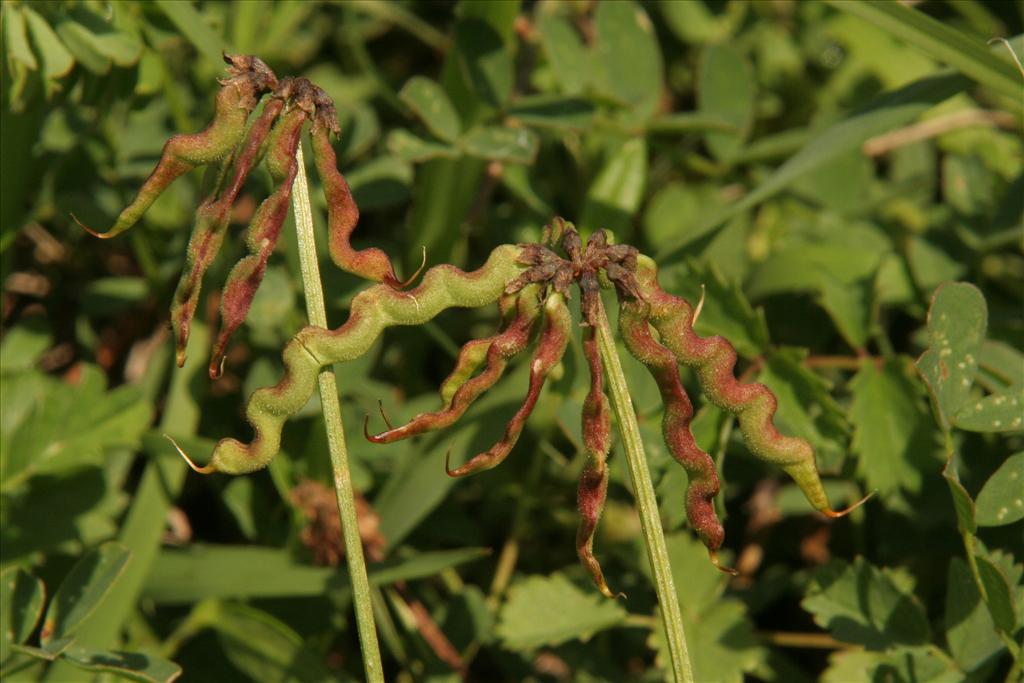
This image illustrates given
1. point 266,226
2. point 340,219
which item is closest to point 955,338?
point 340,219

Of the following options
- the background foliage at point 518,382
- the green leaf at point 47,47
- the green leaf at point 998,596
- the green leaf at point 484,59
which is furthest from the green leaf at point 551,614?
the green leaf at point 47,47

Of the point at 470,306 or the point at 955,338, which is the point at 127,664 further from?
the point at 955,338

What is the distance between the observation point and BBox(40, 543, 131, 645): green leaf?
85.2 inches

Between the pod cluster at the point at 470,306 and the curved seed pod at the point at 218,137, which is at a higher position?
the curved seed pod at the point at 218,137

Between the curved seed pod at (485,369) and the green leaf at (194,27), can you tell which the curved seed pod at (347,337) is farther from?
the green leaf at (194,27)

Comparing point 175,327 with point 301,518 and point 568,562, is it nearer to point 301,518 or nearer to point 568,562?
point 301,518

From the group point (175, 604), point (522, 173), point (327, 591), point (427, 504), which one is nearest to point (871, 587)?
point (427, 504)

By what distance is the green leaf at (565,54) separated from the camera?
9.71 ft

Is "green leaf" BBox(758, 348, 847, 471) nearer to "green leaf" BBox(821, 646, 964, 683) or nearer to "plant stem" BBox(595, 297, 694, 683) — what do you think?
"green leaf" BBox(821, 646, 964, 683)

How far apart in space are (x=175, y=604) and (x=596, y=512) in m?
1.54

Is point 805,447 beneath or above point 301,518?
beneath

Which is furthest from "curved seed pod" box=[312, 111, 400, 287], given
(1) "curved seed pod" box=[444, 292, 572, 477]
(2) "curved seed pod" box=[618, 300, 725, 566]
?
(2) "curved seed pod" box=[618, 300, 725, 566]

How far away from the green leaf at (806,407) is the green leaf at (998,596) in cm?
50

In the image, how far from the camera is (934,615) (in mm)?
2766
